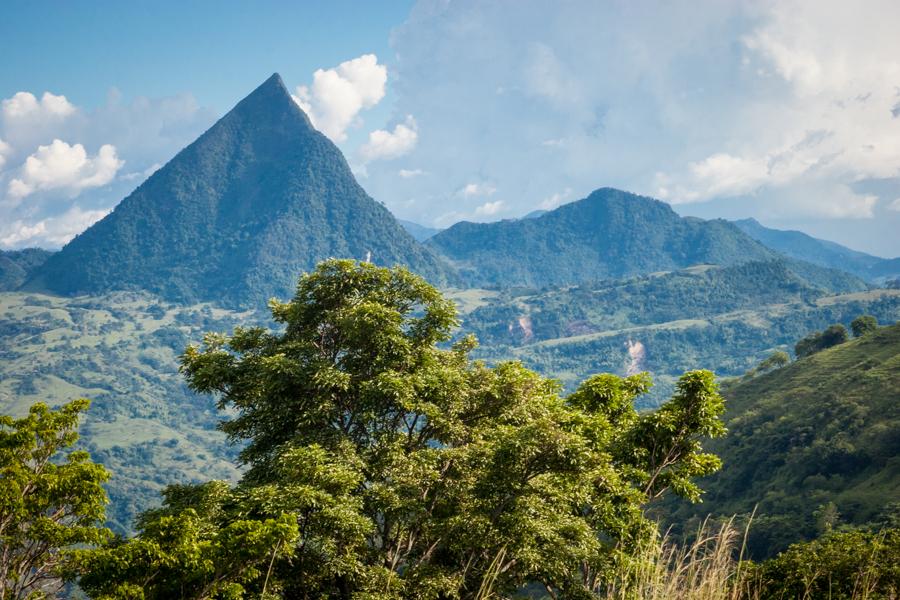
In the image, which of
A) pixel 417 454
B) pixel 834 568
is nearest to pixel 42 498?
pixel 417 454

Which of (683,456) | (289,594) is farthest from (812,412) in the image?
(289,594)

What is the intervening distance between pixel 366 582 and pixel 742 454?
102826 mm

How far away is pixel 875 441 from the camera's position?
8769cm

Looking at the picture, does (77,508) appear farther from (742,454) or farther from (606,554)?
(742,454)

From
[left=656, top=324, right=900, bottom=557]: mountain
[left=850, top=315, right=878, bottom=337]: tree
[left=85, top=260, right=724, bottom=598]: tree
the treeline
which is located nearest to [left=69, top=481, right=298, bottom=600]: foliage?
the treeline

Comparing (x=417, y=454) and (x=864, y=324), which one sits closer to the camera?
(x=417, y=454)

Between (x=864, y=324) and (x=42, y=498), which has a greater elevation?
(x=42, y=498)

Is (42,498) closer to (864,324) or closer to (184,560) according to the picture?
(184,560)

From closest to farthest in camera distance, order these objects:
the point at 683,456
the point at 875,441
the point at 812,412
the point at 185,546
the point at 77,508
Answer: the point at 185,546
the point at 77,508
the point at 683,456
the point at 875,441
the point at 812,412

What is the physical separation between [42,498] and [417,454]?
898 centimetres

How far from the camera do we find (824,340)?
150 metres

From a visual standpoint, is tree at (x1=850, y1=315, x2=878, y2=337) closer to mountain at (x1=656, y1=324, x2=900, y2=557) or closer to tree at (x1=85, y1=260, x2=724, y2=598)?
mountain at (x1=656, y1=324, x2=900, y2=557)

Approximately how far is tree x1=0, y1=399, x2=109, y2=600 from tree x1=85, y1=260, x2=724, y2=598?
174 centimetres

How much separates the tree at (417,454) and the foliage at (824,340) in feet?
475
